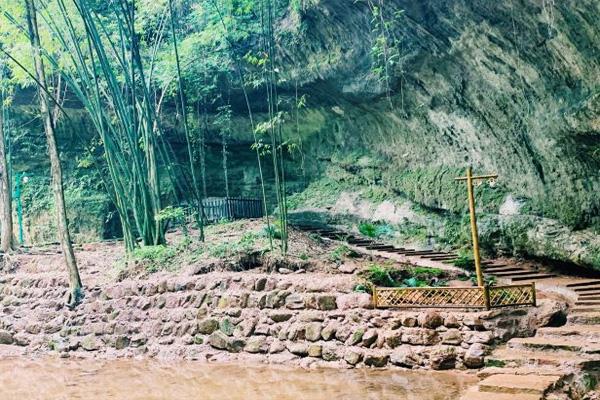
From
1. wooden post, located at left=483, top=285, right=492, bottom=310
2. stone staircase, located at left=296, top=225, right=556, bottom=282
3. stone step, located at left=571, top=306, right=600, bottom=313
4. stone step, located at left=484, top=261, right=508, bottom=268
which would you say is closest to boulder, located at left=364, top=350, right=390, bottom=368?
wooden post, located at left=483, top=285, right=492, bottom=310

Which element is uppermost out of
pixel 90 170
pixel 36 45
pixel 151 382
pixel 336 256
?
pixel 36 45

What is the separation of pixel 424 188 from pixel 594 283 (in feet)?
14.5

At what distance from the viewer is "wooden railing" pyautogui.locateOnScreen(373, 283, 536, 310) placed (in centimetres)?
696

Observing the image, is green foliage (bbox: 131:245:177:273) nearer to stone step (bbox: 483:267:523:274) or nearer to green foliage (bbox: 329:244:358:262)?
green foliage (bbox: 329:244:358:262)

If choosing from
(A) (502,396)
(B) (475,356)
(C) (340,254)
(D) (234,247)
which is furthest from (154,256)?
(A) (502,396)

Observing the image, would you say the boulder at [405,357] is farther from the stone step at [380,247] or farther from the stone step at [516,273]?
the stone step at [380,247]

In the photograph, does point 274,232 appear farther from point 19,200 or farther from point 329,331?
point 19,200

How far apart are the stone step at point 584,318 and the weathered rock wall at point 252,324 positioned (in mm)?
302

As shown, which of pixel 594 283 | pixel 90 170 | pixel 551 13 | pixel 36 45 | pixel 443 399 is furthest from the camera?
pixel 90 170

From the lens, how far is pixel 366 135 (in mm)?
14422

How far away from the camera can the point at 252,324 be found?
8.34 metres

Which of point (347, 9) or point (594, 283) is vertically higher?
point (347, 9)

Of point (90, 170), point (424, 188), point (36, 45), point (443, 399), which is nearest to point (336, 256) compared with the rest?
point (424, 188)

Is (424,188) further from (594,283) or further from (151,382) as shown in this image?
(151,382)
